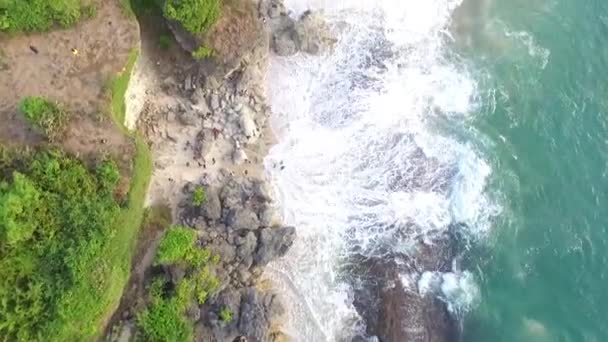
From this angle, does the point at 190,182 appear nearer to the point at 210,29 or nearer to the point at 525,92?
the point at 210,29

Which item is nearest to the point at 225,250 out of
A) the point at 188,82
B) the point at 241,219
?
the point at 241,219

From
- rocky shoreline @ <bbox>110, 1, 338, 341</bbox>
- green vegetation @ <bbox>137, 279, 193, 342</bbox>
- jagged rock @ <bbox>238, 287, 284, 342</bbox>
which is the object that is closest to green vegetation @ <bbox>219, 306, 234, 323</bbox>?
rocky shoreline @ <bbox>110, 1, 338, 341</bbox>

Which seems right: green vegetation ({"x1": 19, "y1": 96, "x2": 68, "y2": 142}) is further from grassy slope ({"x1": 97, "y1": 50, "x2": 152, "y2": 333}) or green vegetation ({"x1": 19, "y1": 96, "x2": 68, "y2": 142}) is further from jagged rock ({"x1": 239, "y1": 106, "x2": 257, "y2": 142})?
jagged rock ({"x1": 239, "y1": 106, "x2": 257, "y2": 142})

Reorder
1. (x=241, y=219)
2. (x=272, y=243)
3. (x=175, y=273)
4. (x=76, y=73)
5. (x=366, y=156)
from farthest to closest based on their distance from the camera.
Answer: (x=366, y=156) → (x=272, y=243) → (x=241, y=219) → (x=175, y=273) → (x=76, y=73)

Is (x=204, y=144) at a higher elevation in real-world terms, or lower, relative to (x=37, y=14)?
lower

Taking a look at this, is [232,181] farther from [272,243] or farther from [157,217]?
[157,217]

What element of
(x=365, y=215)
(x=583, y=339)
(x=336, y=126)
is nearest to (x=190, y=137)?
(x=336, y=126)
